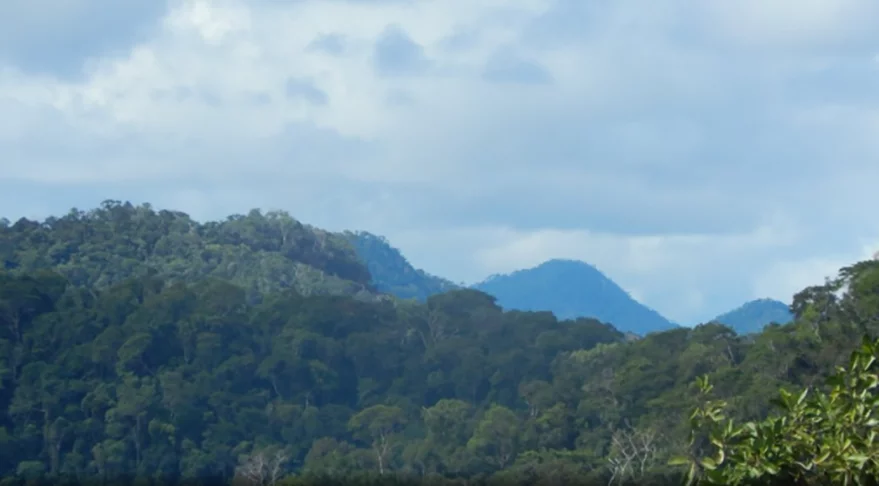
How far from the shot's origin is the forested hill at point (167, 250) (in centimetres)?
6075

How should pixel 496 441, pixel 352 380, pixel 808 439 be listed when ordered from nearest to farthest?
pixel 808 439
pixel 496 441
pixel 352 380

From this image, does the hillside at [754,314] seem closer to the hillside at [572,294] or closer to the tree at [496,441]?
the hillside at [572,294]

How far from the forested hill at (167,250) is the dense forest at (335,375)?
0.55 ft

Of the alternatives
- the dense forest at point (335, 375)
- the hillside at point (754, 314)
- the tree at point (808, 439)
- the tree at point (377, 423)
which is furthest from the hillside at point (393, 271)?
the tree at point (808, 439)

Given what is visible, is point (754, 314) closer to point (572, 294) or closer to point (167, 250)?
point (572, 294)

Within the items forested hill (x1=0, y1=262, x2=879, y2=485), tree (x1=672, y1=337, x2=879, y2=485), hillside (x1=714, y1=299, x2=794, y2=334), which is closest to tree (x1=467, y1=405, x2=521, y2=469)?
forested hill (x1=0, y1=262, x2=879, y2=485)

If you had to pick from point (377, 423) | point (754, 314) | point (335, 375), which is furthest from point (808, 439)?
point (754, 314)

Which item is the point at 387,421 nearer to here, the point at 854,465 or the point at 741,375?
the point at 741,375

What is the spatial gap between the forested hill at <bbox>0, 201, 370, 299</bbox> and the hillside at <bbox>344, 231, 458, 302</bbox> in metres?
32.8

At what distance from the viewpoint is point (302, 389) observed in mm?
52719

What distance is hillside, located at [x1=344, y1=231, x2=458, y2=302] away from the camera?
4097 inches

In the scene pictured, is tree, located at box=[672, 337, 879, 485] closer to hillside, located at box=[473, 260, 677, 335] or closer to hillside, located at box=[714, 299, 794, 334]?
hillside, located at box=[714, 299, 794, 334]

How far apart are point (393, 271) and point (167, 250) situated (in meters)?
42.9

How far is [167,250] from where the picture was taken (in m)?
64.3
